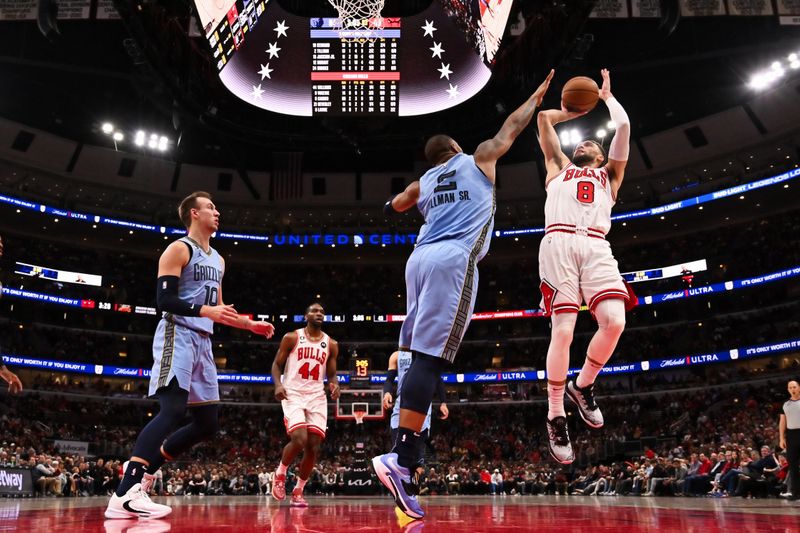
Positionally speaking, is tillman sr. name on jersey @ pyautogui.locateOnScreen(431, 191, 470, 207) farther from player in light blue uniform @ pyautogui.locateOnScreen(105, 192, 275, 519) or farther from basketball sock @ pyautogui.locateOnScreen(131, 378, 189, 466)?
basketball sock @ pyautogui.locateOnScreen(131, 378, 189, 466)

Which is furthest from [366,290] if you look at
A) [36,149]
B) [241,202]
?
[36,149]

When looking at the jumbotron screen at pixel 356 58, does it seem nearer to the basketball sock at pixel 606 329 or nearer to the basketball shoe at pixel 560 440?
the basketball sock at pixel 606 329

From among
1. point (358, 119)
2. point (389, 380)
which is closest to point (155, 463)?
point (389, 380)

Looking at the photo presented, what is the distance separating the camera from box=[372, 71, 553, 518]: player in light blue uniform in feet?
12.6

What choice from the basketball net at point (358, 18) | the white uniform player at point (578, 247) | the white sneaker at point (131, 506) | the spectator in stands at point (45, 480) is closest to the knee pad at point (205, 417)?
the white sneaker at point (131, 506)

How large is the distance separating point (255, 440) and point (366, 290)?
1057 centimetres

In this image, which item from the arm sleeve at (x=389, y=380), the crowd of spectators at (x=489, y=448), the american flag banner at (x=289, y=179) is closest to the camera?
the arm sleeve at (x=389, y=380)

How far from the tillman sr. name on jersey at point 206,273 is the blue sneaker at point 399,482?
2.31m

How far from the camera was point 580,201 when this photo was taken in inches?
207

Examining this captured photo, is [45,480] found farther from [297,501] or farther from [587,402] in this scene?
[587,402]

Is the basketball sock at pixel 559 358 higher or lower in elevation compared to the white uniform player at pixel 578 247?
lower

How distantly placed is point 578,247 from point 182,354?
124 inches

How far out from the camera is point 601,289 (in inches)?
196

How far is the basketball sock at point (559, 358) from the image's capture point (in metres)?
4.95
